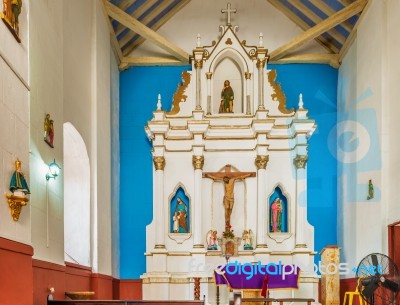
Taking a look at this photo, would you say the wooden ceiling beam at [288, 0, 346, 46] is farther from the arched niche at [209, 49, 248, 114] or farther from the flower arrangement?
the flower arrangement

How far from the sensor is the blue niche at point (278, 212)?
14.3 meters

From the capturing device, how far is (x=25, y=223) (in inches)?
268

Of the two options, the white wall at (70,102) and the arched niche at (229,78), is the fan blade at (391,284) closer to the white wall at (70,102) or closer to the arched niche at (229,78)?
the white wall at (70,102)

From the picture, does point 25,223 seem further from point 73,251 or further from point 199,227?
point 199,227

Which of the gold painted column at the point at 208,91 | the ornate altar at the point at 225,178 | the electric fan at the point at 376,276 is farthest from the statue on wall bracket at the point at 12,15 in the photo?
the gold painted column at the point at 208,91

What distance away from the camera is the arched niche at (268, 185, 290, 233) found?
1433cm

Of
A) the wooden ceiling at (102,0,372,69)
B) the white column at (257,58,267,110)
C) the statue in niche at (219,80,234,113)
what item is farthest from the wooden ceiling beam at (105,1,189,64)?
the white column at (257,58,267,110)

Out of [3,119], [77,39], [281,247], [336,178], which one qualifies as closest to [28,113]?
[3,119]

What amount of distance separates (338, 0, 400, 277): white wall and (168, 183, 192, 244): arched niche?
3671 millimetres

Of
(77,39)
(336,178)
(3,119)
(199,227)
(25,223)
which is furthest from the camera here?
(336,178)

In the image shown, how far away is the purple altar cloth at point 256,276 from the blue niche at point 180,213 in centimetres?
265

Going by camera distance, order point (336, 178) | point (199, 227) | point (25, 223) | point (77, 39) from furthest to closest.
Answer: point (336, 178) → point (199, 227) → point (77, 39) → point (25, 223)

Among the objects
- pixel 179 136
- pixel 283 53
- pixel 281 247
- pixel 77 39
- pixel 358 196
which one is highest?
pixel 283 53

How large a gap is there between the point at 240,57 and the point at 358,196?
4.44 meters
